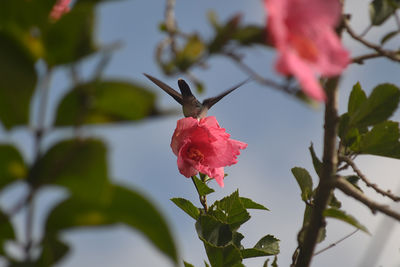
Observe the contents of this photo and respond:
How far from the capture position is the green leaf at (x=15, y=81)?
57 centimetres

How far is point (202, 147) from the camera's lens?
4.41 feet

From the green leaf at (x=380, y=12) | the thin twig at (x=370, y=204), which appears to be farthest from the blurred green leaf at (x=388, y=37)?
the thin twig at (x=370, y=204)

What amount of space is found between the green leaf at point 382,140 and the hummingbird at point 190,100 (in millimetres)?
496

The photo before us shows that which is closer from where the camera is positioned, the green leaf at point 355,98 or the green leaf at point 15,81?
the green leaf at point 15,81

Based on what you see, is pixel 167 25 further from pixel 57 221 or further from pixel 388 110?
pixel 388 110

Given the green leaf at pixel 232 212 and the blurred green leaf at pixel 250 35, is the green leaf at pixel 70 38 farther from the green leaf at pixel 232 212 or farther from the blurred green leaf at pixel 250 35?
the green leaf at pixel 232 212

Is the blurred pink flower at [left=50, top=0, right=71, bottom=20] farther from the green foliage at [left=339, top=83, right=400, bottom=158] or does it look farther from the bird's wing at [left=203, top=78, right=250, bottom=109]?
the green foliage at [left=339, top=83, right=400, bottom=158]

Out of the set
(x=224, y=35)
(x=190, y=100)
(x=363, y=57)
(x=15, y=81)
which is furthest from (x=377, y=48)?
(x=15, y=81)

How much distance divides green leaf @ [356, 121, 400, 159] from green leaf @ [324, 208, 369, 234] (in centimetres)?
38

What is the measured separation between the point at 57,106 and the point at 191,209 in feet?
3.24

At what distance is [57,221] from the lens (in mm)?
603

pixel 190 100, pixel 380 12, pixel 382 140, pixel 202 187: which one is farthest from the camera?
pixel 202 187

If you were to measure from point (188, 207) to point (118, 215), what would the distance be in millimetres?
955

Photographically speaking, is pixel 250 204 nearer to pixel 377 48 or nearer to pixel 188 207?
pixel 188 207
